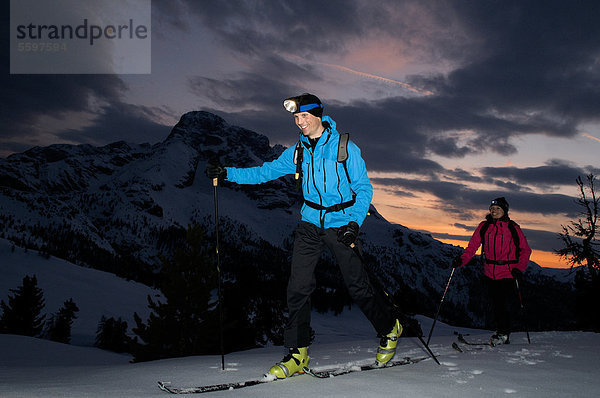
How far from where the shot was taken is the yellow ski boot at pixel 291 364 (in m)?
4.44

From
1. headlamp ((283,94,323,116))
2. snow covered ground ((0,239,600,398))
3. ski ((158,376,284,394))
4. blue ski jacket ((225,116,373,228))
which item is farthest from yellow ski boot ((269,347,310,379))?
headlamp ((283,94,323,116))

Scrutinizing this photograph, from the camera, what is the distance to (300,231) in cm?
499

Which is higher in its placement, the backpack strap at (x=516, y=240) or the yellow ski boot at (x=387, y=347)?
the backpack strap at (x=516, y=240)

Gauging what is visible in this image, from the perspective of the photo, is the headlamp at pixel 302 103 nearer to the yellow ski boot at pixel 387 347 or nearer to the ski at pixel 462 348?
the yellow ski boot at pixel 387 347

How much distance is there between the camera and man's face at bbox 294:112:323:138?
4988 millimetres

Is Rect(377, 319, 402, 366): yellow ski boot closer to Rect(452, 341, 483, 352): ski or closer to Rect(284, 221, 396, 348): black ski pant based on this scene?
Rect(284, 221, 396, 348): black ski pant

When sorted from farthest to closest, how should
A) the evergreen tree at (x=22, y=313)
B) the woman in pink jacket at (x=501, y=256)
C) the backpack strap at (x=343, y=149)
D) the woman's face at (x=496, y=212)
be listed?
1. the evergreen tree at (x=22, y=313)
2. the woman's face at (x=496, y=212)
3. the woman in pink jacket at (x=501, y=256)
4. the backpack strap at (x=343, y=149)

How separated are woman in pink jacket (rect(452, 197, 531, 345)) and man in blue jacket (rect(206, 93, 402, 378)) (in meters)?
3.52

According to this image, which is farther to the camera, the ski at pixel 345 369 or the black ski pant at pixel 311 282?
the black ski pant at pixel 311 282

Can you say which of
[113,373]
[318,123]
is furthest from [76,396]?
[318,123]

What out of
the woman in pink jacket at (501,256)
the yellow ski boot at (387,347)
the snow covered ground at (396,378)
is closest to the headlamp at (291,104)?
the yellow ski boot at (387,347)

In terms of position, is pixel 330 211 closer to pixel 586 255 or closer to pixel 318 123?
pixel 318 123

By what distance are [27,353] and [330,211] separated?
2848cm

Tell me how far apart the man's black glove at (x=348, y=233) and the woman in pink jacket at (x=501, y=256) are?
3.99 meters
